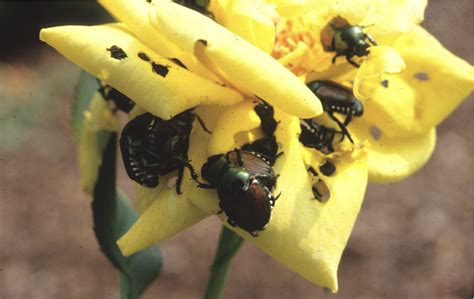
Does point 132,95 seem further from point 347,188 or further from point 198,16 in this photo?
point 347,188

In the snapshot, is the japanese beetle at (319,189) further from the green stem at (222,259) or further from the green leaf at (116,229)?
the green leaf at (116,229)

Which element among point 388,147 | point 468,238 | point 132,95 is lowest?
point 468,238

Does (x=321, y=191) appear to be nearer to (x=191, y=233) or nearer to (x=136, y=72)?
(x=136, y=72)

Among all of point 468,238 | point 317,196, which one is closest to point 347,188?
point 317,196

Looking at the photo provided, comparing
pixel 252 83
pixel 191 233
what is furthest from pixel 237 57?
pixel 191 233

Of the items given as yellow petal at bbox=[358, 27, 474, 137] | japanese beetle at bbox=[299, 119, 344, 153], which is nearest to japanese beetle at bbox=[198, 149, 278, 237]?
japanese beetle at bbox=[299, 119, 344, 153]

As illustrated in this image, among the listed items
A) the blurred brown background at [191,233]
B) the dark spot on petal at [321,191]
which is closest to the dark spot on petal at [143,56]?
the dark spot on petal at [321,191]

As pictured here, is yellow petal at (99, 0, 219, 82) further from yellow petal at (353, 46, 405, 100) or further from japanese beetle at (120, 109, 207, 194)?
yellow petal at (353, 46, 405, 100)
